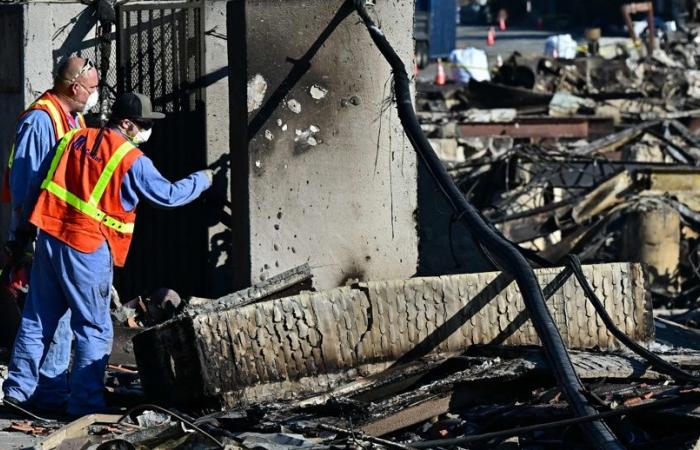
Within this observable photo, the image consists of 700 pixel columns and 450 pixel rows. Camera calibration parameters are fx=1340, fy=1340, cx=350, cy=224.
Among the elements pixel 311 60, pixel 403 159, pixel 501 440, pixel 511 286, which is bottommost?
pixel 501 440

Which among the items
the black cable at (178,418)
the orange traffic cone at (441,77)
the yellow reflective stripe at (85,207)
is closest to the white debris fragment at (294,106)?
the yellow reflective stripe at (85,207)

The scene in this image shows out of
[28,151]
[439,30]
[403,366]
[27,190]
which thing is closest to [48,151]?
[28,151]

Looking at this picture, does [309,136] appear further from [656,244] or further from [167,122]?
[656,244]

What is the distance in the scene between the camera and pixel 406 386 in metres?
6.27

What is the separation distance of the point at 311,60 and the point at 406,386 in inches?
74.4

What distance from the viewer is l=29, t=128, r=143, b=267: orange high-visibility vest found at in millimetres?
6316

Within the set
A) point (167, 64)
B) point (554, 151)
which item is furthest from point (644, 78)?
point (167, 64)

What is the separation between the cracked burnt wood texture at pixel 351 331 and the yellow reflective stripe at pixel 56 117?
4.56 ft

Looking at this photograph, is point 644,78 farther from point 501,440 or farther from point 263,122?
point 501,440

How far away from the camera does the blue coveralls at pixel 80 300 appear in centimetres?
635

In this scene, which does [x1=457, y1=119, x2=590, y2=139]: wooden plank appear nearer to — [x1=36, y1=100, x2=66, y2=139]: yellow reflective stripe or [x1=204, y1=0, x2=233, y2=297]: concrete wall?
[x1=204, y1=0, x2=233, y2=297]: concrete wall

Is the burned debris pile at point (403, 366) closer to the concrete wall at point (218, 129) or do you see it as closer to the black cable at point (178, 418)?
the black cable at point (178, 418)

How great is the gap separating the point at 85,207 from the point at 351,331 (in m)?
1.40

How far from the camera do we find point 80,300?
6.36 meters
